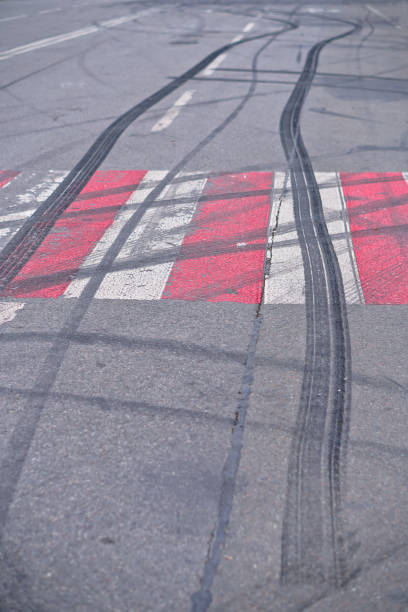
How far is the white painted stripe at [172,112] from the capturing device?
967cm

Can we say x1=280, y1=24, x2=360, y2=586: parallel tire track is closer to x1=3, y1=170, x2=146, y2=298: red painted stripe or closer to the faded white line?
x1=3, y1=170, x2=146, y2=298: red painted stripe

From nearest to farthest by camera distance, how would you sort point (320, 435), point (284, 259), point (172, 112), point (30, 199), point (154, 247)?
point (320, 435)
point (284, 259)
point (154, 247)
point (30, 199)
point (172, 112)

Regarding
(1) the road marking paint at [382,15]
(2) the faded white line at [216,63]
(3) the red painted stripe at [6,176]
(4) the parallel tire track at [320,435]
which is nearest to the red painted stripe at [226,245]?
(4) the parallel tire track at [320,435]

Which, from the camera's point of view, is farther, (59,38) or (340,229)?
(59,38)

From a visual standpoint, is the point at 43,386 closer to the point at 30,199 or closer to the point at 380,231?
the point at 30,199

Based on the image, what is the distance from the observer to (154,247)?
19.4ft

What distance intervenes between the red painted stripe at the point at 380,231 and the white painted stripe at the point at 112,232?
2.37 m

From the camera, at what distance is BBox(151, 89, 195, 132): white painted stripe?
9.67 m

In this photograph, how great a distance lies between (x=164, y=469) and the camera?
3.27 metres

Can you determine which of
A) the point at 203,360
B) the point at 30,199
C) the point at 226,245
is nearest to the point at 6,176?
the point at 30,199

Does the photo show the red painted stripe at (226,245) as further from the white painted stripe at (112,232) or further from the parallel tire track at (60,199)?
the parallel tire track at (60,199)

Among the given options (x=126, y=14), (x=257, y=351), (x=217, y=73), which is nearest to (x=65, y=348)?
(x=257, y=351)

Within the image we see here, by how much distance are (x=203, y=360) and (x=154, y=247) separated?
79.4 inches

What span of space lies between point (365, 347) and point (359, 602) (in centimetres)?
206
